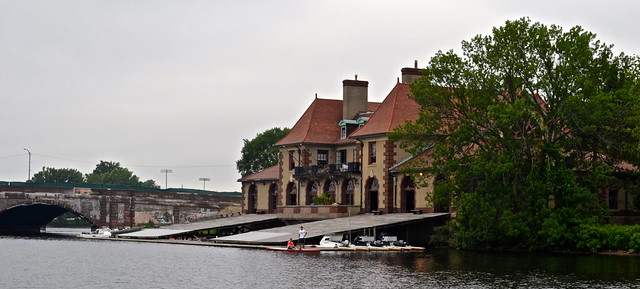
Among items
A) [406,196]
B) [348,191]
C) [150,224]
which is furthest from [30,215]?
[406,196]

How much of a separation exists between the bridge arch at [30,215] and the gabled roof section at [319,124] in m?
28.4

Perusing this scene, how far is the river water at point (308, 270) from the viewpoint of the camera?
129 feet

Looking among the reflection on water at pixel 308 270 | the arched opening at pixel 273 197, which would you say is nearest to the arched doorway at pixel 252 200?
the arched opening at pixel 273 197

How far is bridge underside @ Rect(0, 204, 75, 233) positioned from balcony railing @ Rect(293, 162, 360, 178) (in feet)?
107

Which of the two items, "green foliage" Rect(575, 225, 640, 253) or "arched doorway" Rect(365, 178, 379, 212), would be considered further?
"arched doorway" Rect(365, 178, 379, 212)

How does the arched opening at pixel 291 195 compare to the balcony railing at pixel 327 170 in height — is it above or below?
below

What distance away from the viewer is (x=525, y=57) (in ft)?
191

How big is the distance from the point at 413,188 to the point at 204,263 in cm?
2546

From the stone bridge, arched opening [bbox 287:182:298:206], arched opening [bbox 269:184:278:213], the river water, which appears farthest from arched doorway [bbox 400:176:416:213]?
the stone bridge

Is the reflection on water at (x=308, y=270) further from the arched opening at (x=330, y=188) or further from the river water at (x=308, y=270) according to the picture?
the arched opening at (x=330, y=188)

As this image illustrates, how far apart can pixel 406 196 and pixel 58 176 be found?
422ft

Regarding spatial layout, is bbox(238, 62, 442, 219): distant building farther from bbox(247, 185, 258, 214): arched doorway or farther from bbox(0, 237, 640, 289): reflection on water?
bbox(0, 237, 640, 289): reflection on water

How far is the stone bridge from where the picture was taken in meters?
97.9

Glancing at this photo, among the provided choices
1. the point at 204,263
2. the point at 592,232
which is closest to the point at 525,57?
the point at 592,232
